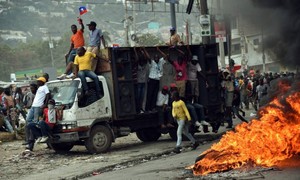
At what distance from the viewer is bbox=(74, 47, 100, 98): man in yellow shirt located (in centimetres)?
1353

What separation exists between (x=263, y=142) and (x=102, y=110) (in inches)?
219

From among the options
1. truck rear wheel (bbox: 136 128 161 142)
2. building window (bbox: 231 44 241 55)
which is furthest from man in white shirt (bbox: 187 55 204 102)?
building window (bbox: 231 44 241 55)

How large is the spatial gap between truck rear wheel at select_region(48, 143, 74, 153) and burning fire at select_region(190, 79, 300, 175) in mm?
5858

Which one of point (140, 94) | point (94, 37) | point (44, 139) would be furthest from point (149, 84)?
point (44, 139)

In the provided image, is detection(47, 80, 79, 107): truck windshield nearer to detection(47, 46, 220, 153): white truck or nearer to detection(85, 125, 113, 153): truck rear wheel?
detection(47, 46, 220, 153): white truck

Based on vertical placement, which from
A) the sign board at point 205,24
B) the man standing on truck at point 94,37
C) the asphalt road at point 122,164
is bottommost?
the asphalt road at point 122,164

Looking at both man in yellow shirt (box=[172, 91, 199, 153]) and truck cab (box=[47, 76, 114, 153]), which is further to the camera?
truck cab (box=[47, 76, 114, 153])

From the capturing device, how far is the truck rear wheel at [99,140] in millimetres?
13305

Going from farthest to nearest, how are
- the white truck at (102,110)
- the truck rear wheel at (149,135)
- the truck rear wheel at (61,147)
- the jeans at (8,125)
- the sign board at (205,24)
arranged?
the jeans at (8,125), the sign board at (205,24), the truck rear wheel at (149,135), the truck rear wheel at (61,147), the white truck at (102,110)

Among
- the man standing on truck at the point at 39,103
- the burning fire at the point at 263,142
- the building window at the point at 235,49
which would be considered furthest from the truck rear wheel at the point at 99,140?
the building window at the point at 235,49

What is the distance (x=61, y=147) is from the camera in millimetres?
Result: 14352

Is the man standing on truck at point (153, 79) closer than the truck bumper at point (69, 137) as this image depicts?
No

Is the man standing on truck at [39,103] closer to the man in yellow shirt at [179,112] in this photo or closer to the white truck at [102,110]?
the white truck at [102,110]

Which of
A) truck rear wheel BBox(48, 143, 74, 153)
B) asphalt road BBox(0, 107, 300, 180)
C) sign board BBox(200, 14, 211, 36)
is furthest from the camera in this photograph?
sign board BBox(200, 14, 211, 36)
